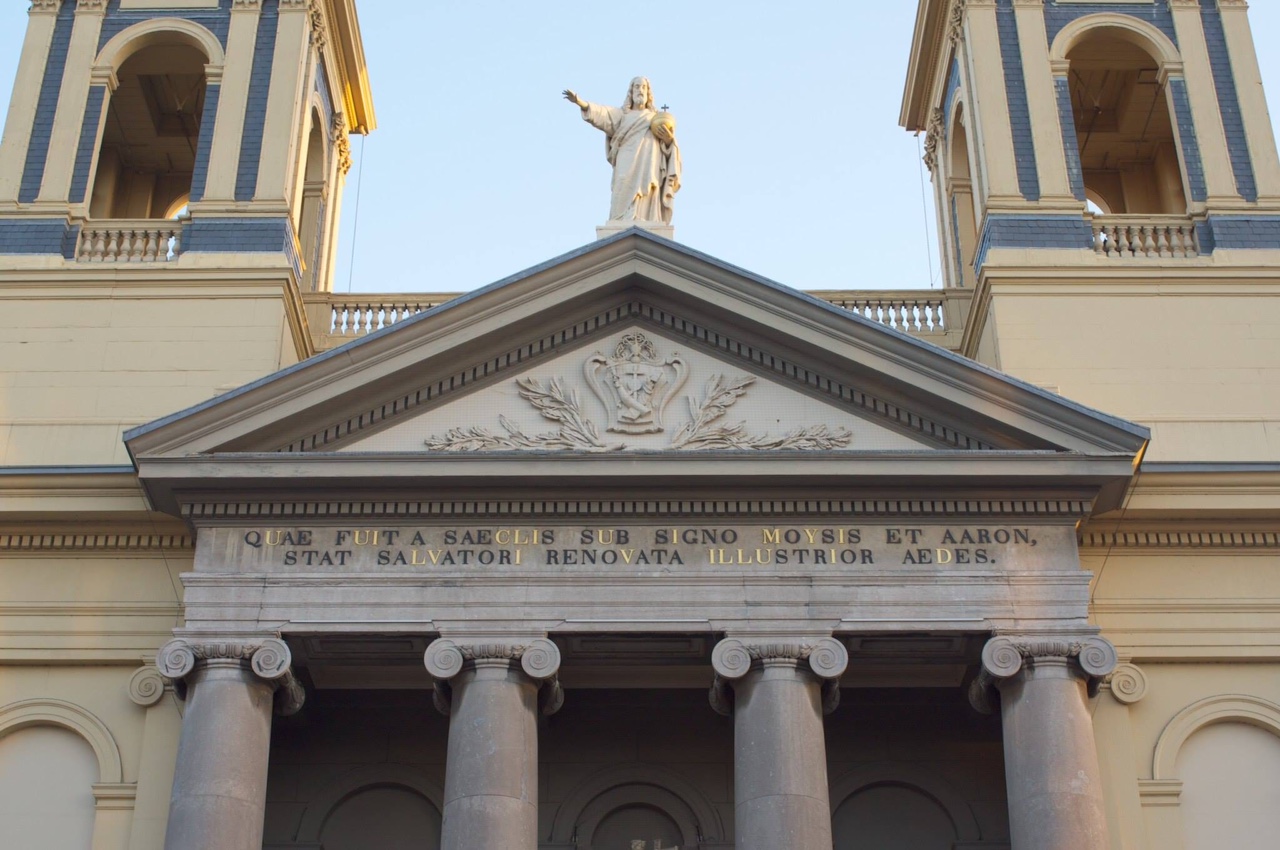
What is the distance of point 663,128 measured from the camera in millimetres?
24906

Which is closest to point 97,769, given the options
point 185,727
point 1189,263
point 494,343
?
point 185,727

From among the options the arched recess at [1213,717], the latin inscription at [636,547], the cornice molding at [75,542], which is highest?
the cornice molding at [75,542]

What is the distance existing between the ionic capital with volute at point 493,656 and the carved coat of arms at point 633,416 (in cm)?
239

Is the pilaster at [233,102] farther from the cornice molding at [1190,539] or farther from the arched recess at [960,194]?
the cornice molding at [1190,539]

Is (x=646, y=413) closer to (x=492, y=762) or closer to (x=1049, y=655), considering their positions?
(x=492, y=762)

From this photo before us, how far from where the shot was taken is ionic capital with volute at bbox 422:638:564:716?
64.4 feet

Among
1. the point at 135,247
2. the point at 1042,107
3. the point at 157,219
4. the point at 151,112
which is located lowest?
the point at 135,247

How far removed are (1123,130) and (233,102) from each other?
15.2 m

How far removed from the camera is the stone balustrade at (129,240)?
25.5 metres

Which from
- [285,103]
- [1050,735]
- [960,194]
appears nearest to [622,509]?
[1050,735]

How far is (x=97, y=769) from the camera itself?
21.0 m

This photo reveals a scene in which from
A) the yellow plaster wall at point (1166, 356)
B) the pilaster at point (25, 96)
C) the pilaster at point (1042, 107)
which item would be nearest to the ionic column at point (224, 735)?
the pilaster at point (25, 96)

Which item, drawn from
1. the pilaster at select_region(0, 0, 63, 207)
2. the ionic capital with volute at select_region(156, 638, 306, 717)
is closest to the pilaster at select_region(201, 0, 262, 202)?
the pilaster at select_region(0, 0, 63, 207)

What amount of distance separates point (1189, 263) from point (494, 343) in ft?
33.7
